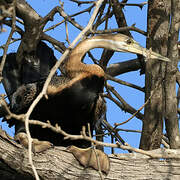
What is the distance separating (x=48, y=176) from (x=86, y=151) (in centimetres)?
35

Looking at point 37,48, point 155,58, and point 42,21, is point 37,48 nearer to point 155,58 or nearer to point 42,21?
point 42,21

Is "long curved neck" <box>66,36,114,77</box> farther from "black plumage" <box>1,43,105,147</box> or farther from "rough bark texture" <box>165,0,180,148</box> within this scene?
"rough bark texture" <box>165,0,180,148</box>

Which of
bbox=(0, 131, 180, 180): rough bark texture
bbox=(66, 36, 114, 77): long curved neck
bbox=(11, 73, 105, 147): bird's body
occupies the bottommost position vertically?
bbox=(0, 131, 180, 180): rough bark texture

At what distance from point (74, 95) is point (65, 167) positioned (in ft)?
2.70

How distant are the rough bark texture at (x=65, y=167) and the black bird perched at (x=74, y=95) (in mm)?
462

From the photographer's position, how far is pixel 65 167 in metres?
2.75

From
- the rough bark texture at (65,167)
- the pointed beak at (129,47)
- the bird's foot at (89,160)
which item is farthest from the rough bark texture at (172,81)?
the bird's foot at (89,160)

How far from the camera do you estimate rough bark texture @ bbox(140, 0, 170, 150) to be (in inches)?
134

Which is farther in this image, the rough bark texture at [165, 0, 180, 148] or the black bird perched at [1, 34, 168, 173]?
the black bird perched at [1, 34, 168, 173]

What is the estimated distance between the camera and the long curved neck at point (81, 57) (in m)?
3.45

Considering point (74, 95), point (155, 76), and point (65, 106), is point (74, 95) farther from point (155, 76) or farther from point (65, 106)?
point (155, 76)

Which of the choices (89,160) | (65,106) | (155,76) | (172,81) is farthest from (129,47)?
(89,160)

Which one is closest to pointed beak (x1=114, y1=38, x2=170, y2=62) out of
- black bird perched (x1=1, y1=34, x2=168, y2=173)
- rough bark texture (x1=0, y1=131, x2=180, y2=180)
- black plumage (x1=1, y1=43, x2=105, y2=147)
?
black bird perched (x1=1, y1=34, x2=168, y2=173)

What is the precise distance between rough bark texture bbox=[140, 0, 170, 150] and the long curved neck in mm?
442
